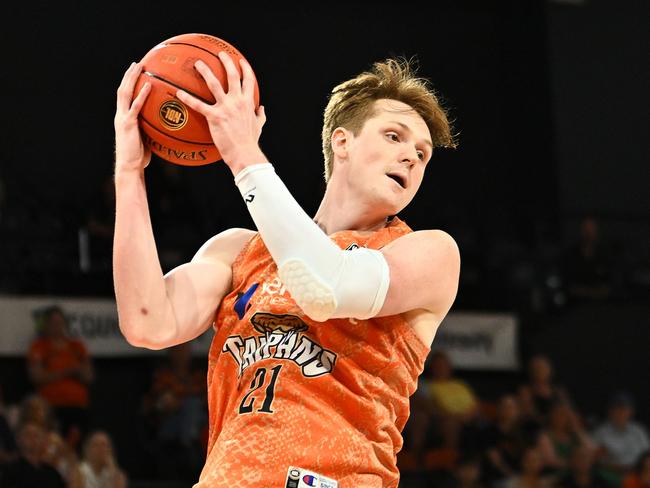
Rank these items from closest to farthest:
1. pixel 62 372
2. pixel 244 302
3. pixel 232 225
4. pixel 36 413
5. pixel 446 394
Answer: pixel 244 302 → pixel 36 413 → pixel 62 372 → pixel 446 394 → pixel 232 225

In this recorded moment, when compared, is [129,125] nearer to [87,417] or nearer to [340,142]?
[340,142]

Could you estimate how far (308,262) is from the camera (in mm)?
2516

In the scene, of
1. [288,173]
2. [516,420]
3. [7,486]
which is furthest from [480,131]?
[7,486]

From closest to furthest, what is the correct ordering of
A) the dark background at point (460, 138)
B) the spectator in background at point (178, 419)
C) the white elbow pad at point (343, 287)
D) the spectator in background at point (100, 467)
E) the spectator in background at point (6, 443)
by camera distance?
the white elbow pad at point (343, 287) → the spectator in background at point (6, 443) → the spectator in background at point (100, 467) → the spectator in background at point (178, 419) → the dark background at point (460, 138)

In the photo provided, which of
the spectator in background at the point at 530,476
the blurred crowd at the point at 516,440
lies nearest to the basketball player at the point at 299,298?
the blurred crowd at the point at 516,440

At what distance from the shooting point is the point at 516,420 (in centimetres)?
1024

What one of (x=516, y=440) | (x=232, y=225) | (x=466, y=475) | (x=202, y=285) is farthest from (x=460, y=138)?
(x=202, y=285)

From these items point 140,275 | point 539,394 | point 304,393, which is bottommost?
point 304,393

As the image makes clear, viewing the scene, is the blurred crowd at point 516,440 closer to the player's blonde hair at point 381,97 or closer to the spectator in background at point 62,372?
the spectator in background at point 62,372

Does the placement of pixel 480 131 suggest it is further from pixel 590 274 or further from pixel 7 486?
pixel 7 486

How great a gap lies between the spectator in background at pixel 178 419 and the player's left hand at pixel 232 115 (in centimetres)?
636

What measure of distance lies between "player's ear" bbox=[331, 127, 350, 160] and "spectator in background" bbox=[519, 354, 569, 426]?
784 cm

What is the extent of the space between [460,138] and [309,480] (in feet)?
35.8

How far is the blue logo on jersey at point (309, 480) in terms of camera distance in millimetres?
2607
